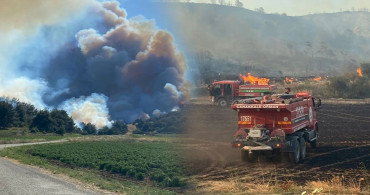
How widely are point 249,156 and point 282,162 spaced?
1578mm

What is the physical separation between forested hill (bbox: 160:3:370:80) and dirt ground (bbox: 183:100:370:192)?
56.9 feet

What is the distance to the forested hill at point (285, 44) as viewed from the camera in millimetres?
64006

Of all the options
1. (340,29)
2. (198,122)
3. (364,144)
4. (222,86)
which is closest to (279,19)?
(340,29)

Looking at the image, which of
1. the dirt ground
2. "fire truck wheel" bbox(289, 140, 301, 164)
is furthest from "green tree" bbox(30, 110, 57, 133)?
"fire truck wheel" bbox(289, 140, 301, 164)

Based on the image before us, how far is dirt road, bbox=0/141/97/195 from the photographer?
1877 cm

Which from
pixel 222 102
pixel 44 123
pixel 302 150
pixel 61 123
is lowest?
pixel 61 123

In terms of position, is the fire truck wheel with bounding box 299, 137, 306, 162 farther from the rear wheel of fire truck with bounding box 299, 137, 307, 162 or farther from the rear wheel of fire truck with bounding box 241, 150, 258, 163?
the rear wheel of fire truck with bounding box 241, 150, 258, 163

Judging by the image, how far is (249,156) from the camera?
66.6ft

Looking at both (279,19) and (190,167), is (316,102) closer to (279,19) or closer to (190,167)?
(190,167)

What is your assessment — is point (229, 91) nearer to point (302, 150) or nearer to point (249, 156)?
point (302, 150)

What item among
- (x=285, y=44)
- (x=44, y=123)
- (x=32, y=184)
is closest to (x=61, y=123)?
(x=44, y=123)

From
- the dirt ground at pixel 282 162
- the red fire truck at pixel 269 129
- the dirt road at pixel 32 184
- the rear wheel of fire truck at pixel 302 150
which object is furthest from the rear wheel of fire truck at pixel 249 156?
the dirt road at pixel 32 184

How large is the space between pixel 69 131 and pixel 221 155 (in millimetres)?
74646

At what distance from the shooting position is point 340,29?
11481cm
